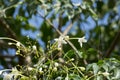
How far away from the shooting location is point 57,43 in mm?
1754

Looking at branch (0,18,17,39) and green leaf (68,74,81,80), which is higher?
branch (0,18,17,39)

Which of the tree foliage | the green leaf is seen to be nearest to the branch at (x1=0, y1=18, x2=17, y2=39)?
the tree foliage

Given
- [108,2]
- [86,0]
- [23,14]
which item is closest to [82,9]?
[86,0]

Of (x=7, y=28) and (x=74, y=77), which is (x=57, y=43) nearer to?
(x=74, y=77)

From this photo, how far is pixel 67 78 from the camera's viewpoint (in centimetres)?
173

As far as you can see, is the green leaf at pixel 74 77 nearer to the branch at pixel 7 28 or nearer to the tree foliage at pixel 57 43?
the tree foliage at pixel 57 43

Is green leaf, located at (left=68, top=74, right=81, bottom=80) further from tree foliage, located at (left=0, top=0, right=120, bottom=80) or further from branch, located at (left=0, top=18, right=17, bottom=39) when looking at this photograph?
branch, located at (left=0, top=18, right=17, bottom=39)

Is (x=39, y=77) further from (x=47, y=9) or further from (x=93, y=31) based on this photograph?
(x=93, y=31)

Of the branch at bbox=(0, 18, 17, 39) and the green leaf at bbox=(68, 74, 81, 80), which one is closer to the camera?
the green leaf at bbox=(68, 74, 81, 80)

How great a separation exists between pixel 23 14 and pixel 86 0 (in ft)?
1.67

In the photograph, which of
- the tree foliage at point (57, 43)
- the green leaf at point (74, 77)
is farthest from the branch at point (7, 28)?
the green leaf at point (74, 77)

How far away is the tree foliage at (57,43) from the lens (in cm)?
175

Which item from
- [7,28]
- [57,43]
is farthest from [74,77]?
[7,28]

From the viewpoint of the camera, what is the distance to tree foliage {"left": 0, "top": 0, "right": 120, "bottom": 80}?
1.75 metres
